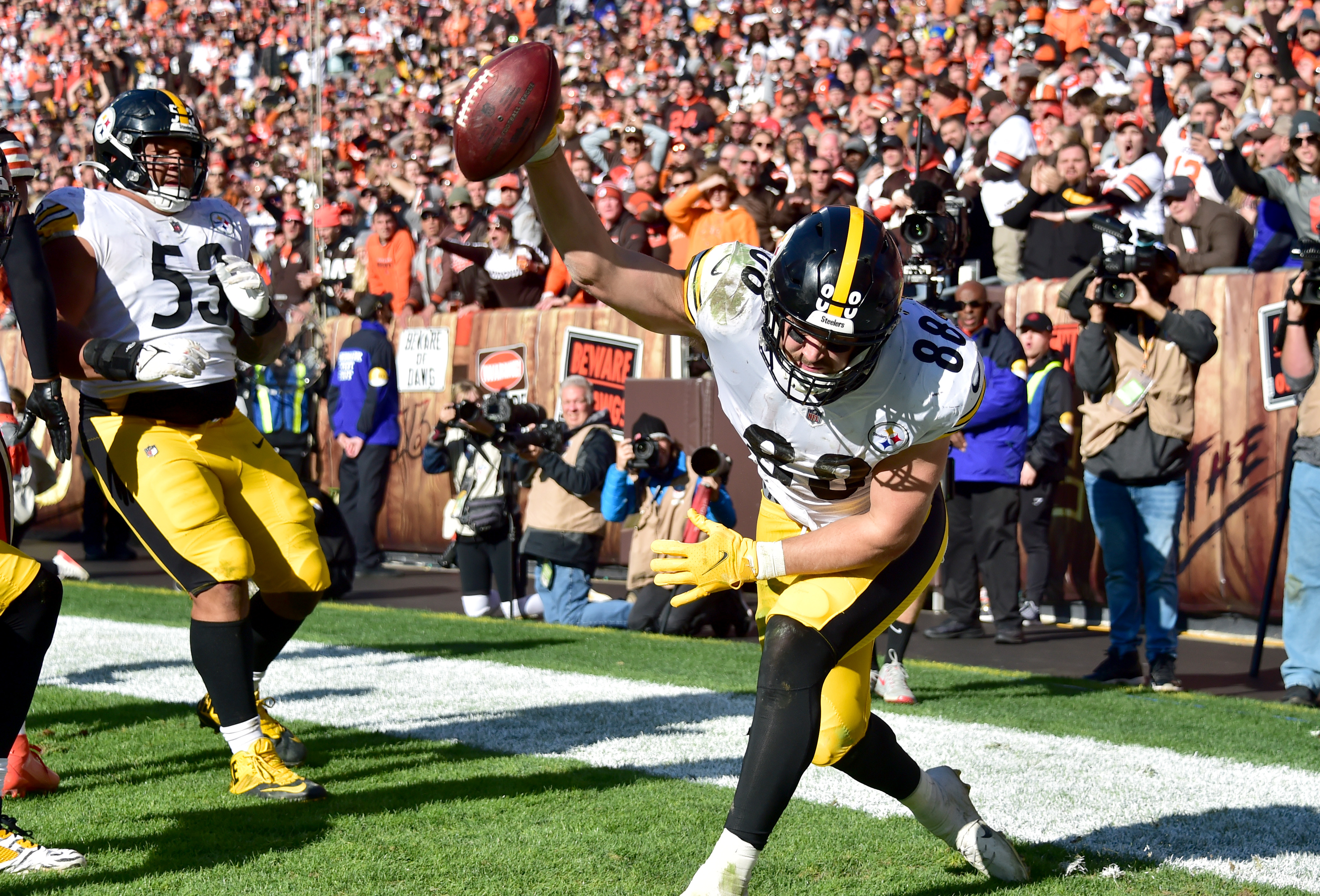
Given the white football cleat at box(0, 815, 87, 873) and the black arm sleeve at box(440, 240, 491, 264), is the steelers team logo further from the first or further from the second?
the black arm sleeve at box(440, 240, 491, 264)

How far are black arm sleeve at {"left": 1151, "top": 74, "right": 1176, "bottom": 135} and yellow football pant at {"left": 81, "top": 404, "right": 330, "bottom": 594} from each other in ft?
28.3

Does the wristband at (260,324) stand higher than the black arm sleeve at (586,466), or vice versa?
the wristband at (260,324)

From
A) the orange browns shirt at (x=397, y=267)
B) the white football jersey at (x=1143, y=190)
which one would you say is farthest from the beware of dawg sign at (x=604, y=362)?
the white football jersey at (x=1143, y=190)

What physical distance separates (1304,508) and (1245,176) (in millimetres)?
3163

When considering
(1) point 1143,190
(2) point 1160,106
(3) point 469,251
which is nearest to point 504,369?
(3) point 469,251

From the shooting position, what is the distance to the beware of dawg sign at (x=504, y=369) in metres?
11.6

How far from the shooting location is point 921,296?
6.68 m

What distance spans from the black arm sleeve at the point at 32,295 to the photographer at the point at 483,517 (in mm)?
4613

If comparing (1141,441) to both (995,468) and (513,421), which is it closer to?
(995,468)

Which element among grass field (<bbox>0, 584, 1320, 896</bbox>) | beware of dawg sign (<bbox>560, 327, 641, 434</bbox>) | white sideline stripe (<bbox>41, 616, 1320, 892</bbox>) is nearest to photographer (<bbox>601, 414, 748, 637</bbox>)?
grass field (<bbox>0, 584, 1320, 896</bbox>)

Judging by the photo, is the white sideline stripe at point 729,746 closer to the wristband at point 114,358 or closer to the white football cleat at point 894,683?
the white football cleat at point 894,683

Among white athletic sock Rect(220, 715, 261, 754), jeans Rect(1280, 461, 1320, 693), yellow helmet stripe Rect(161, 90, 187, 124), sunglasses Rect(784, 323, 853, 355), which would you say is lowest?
white athletic sock Rect(220, 715, 261, 754)

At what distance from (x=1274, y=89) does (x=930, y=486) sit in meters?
7.91

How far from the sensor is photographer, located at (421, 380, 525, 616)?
8820 millimetres
